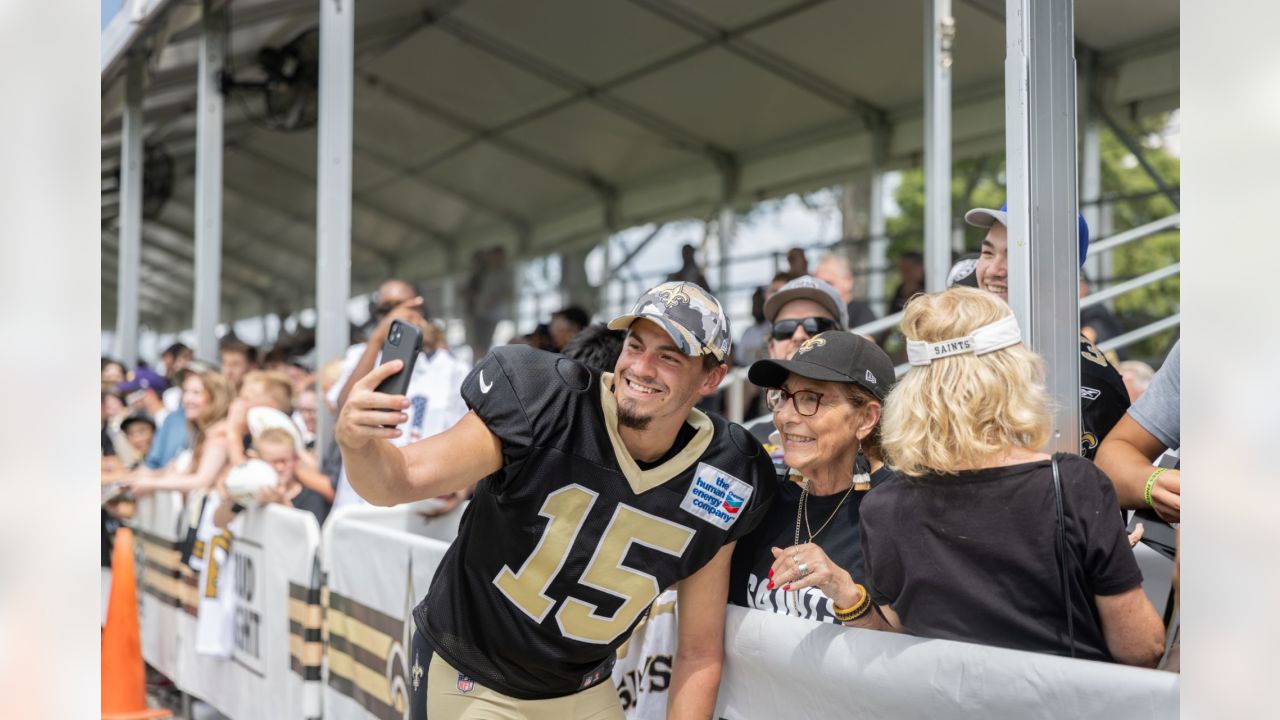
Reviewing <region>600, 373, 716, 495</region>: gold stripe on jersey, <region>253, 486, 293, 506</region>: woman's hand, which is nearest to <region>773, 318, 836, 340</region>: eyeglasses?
<region>600, 373, 716, 495</region>: gold stripe on jersey

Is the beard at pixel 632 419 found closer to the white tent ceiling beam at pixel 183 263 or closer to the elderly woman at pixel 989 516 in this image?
the elderly woman at pixel 989 516

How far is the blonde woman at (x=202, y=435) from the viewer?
21.8 ft

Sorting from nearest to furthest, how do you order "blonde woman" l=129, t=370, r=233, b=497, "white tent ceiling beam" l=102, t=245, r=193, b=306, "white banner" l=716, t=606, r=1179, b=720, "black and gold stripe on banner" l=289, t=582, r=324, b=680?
"white banner" l=716, t=606, r=1179, b=720 → "black and gold stripe on banner" l=289, t=582, r=324, b=680 → "blonde woman" l=129, t=370, r=233, b=497 → "white tent ceiling beam" l=102, t=245, r=193, b=306

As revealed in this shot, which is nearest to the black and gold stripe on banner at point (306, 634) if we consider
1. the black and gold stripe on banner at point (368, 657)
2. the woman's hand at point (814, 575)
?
the black and gold stripe on banner at point (368, 657)

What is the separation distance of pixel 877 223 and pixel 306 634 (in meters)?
8.13

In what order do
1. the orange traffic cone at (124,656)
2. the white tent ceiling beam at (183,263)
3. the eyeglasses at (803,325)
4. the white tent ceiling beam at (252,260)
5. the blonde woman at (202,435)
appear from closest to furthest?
the eyeglasses at (803,325) → the orange traffic cone at (124,656) → the blonde woman at (202,435) → the white tent ceiling beam at (252,260) → the white tent ceiling beam at (183,263)

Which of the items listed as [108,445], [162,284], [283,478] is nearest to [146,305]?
[162,284]

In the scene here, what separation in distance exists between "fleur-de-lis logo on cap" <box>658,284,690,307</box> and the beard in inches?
10.0

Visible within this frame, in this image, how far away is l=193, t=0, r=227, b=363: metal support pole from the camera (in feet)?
30.0

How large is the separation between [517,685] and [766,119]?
953 cm

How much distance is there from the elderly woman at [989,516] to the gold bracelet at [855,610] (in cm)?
9

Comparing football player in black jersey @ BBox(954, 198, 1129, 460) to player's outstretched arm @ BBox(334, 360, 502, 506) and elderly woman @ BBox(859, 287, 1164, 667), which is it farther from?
player's outstretched arm @ BBox(334, 360, 502, 506)
